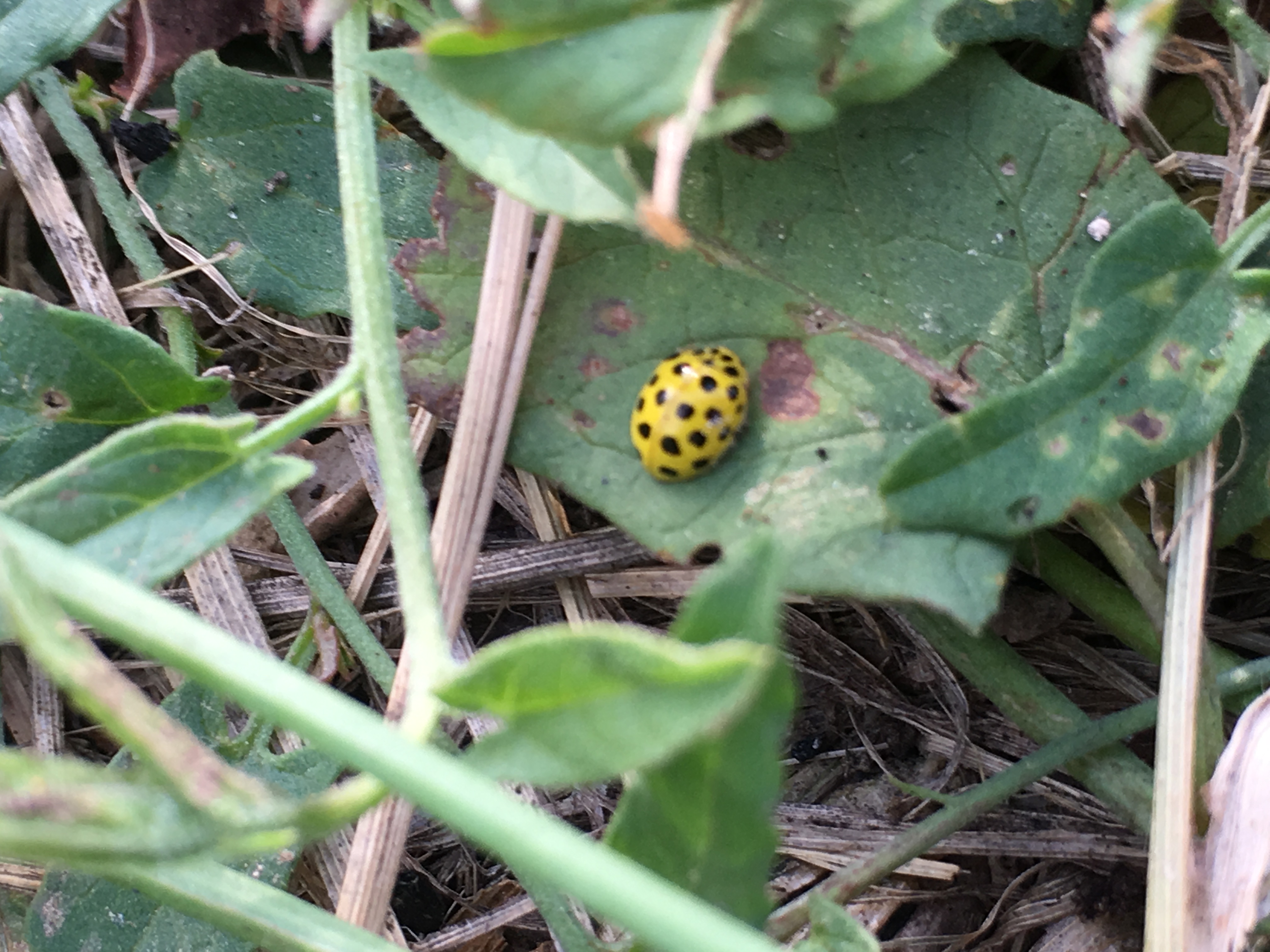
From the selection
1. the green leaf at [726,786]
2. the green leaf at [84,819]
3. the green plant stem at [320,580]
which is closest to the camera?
the green leaf at [84,819]

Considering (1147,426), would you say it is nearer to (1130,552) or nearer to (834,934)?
(1130,552)

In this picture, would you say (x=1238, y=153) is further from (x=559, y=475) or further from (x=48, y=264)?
(x=48, y=264)

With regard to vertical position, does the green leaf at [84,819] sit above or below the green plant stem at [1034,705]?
above

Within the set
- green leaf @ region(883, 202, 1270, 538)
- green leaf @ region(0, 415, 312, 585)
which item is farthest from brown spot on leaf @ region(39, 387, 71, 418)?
green leaf @ region(883, 202, 1270, 538)

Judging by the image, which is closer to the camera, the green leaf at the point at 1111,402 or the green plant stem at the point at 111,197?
the green leaf at the point at 1111,402

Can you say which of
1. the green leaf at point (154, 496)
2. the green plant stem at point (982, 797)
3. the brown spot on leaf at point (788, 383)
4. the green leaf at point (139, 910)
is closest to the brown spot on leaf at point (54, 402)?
the green leaf at point (154, 496)

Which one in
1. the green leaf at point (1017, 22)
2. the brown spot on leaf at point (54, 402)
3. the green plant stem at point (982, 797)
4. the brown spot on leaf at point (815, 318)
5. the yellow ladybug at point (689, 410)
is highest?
the green leaf at point (1017, 22)

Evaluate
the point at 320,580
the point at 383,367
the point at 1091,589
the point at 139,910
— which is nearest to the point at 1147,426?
the point at 1091,589

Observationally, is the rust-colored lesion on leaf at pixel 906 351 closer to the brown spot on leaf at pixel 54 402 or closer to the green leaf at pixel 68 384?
the green leaf at pixel 68 384
